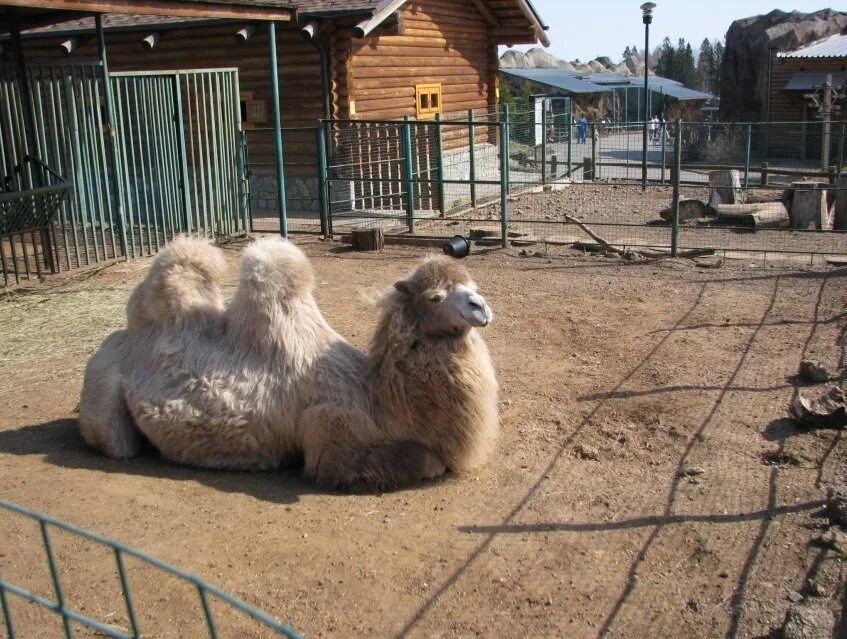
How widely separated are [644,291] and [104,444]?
19.9ft

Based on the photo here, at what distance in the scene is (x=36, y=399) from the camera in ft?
19.7

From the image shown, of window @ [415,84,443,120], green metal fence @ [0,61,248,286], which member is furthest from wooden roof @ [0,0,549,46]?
window @ [415,84,443,120]

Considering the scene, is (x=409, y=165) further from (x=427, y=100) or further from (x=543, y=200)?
(x=427, y=100)

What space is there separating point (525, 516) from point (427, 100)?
1591cm

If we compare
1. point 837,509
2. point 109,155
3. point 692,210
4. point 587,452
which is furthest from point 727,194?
point 837,509

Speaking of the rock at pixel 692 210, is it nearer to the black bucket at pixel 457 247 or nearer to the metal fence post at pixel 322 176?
the black bucket at pixel 457 247

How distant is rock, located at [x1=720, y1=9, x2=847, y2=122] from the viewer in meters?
35.5

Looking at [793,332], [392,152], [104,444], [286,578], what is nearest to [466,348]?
[286,578]

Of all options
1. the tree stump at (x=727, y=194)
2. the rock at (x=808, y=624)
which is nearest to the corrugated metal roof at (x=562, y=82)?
the tree stump at (x=727, y=194)

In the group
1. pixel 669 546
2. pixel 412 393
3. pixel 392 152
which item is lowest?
pixel 669 546

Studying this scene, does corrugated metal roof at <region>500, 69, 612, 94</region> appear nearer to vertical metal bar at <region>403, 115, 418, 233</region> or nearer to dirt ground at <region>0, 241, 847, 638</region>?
vertical metal bar at <region>403, 115, 418, 233</region>

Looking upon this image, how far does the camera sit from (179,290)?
5031 mm

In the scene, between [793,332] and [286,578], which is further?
[793,332]

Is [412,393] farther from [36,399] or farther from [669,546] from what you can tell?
[36,399]
